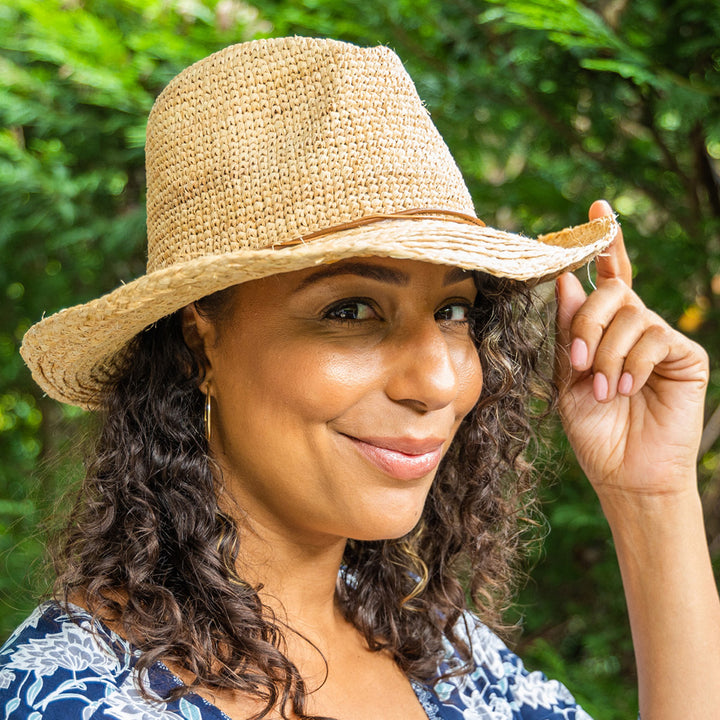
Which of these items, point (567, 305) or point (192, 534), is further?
point (567, 305)

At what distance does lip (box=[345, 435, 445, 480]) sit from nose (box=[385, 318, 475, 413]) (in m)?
0.07

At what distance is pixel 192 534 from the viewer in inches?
67.1

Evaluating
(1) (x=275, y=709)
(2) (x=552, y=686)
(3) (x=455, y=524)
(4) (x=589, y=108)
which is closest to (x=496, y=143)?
(4) (x=589, y=108)

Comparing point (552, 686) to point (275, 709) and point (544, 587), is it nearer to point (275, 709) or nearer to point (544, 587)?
point (275, 709)

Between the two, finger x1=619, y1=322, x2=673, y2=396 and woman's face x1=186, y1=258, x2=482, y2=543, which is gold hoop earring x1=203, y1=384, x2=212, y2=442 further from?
finger x1=619, y1=322, x2=673, y2=396

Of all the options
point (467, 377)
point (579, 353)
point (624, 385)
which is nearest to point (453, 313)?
point (467, 377)

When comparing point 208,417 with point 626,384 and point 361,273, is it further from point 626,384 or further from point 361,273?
point 626,384

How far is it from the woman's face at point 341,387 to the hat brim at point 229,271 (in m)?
0.12

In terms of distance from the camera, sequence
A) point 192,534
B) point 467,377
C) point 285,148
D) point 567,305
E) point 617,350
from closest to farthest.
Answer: point 285,148
point 192,534
point 467,377
point 617,350
point 567,305

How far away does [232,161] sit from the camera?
62.2 inches

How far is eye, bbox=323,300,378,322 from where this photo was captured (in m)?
1.64

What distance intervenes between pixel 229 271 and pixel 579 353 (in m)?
0.93

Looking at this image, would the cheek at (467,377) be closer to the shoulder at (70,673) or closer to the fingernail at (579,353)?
the fingernail at (579,353)

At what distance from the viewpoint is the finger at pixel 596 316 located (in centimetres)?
204
